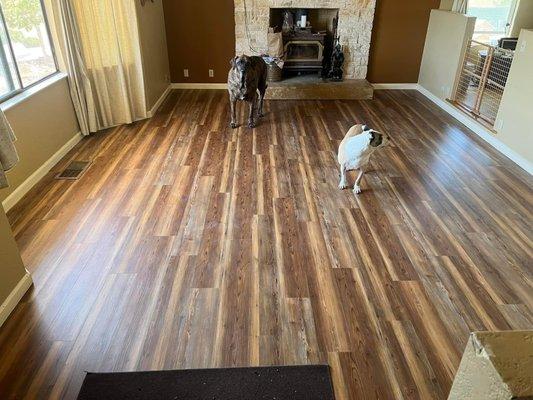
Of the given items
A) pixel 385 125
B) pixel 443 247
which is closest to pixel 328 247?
pixel 443 247

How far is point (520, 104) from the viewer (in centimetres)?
395

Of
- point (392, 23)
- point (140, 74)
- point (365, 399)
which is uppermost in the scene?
point (392, 23)

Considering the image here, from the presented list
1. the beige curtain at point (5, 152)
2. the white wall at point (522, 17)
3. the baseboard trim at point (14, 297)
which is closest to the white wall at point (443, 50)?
the white wall at point (522, 17)

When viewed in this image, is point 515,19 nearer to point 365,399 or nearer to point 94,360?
point 365,399

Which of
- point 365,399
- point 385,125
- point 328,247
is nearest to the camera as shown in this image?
point 365,399

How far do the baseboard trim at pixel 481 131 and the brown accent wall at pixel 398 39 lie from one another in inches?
19.3

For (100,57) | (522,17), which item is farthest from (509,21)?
(100,57)

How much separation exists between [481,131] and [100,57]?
4456mm

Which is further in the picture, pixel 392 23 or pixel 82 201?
pixel 392 23

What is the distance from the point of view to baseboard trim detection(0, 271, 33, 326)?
2.03 metres

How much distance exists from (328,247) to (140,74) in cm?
326

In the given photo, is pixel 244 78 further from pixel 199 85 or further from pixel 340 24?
pixel 340 24

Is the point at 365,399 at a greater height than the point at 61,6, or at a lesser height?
lesser

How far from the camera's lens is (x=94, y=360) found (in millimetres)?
1844
